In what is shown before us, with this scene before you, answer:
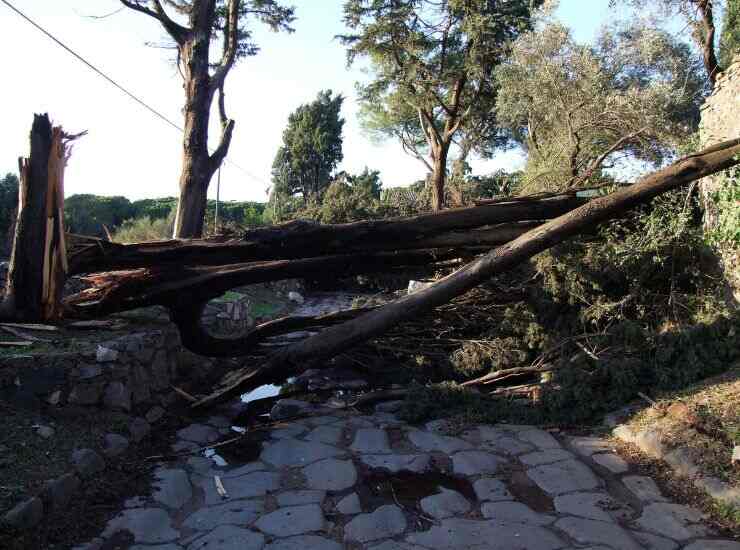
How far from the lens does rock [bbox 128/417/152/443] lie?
4.27 metres

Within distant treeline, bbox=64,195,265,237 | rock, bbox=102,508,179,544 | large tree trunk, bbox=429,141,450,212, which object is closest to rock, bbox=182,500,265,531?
rock, bbox=102,508,179,544

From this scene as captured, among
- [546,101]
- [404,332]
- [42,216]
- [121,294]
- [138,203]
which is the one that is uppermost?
[546,101]

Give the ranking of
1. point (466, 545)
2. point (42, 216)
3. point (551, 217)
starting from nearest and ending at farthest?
point (466, 545), point (42, 216), point (551, 217)

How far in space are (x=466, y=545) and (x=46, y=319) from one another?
12.1ft

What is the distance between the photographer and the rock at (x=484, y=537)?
2.93 metres

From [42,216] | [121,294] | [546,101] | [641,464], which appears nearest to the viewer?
[641,464]

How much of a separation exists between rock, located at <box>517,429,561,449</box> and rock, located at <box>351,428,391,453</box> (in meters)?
1.08

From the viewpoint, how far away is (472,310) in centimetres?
617

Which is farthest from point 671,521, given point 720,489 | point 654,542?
point 720,489

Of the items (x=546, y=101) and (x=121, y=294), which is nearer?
(x=121, y=294)

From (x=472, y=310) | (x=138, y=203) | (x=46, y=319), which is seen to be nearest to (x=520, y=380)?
→ (x=472, y=310)

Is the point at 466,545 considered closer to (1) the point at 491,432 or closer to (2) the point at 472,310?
(1) the point at 491,432

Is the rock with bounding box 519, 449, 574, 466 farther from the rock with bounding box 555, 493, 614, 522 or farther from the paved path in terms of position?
the rock with bounding box 555, 493, 614, 522

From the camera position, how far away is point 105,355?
14.3 feet
